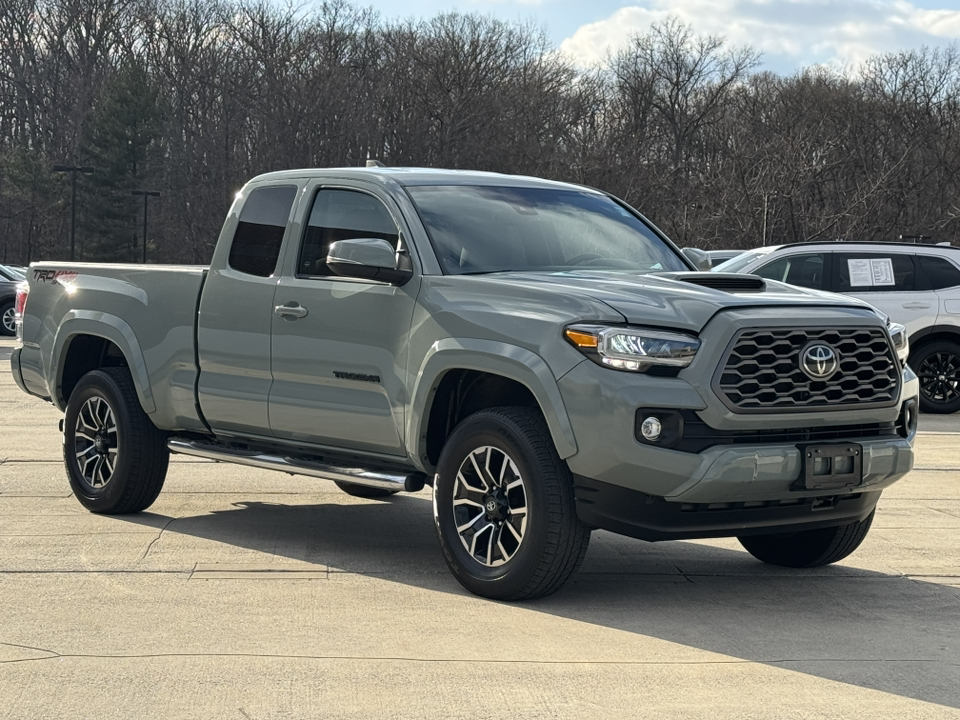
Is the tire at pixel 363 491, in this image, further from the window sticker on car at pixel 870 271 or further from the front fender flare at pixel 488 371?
the window sticker on car at pixel 870 271

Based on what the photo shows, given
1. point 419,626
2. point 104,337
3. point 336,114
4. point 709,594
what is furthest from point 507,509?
point 336,114

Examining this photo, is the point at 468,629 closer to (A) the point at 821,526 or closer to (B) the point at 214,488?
(A) the point at 821,526

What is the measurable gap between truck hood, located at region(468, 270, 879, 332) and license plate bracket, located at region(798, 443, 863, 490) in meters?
0.62

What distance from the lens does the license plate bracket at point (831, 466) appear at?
5.75m

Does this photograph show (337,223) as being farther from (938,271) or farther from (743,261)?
(938,271)

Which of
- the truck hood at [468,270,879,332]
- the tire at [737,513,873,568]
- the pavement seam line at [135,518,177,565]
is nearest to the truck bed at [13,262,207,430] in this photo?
the pavement seam line at [135,518,177,565]

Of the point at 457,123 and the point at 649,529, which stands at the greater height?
the point at 457,123

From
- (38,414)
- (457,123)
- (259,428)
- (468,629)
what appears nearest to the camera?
(468,629)

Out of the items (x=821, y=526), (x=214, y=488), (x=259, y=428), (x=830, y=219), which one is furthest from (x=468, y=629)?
(x=830, y=219)

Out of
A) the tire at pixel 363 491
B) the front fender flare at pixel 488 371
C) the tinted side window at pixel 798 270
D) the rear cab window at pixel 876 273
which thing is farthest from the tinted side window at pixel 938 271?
the front fender flare at pixel 488 371

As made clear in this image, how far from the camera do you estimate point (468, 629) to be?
553 centimetres

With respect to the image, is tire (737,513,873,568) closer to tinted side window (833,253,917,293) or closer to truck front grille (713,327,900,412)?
truck front grille (713,327,900,412)

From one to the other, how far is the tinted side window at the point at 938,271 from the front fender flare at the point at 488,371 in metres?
10.9

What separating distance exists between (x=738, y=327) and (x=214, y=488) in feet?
15.9
